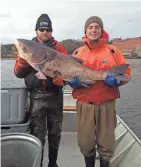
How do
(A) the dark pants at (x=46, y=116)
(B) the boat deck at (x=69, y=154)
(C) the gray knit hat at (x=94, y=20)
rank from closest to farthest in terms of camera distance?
(C) the gray knit hat at (x=94, y=20) < (A) the dark pants at (x=46, y=116) < (B) the boat deck at (x=69, y=154)

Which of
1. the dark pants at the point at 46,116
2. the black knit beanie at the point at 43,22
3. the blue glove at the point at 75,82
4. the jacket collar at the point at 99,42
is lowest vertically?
the dark pants at the point at 46,116

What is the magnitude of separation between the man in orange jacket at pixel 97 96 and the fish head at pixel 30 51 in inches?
17.6

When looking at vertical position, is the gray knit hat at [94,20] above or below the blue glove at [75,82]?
above

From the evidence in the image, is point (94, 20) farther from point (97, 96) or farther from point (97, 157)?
point (97, 157)

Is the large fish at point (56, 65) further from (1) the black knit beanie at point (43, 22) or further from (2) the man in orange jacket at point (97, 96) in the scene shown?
(1) the black knit beanie at point (43, 22)

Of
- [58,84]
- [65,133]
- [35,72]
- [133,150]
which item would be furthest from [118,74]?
[65,133]

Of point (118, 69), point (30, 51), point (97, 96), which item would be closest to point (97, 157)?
point (97, 96)

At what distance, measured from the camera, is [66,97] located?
7.77 metres

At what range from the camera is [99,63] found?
334 cm

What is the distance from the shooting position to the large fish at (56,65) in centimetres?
317

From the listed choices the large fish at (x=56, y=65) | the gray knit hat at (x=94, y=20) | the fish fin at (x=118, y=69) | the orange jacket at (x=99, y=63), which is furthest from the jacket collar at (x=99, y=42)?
the fish fin at (x=118, y=69)

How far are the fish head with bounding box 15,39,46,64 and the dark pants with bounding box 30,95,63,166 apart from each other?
598mm

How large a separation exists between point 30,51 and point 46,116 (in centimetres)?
95

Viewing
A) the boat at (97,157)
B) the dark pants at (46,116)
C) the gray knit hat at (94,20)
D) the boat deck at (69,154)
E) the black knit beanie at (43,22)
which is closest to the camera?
the gray knit hat at (94,20)
